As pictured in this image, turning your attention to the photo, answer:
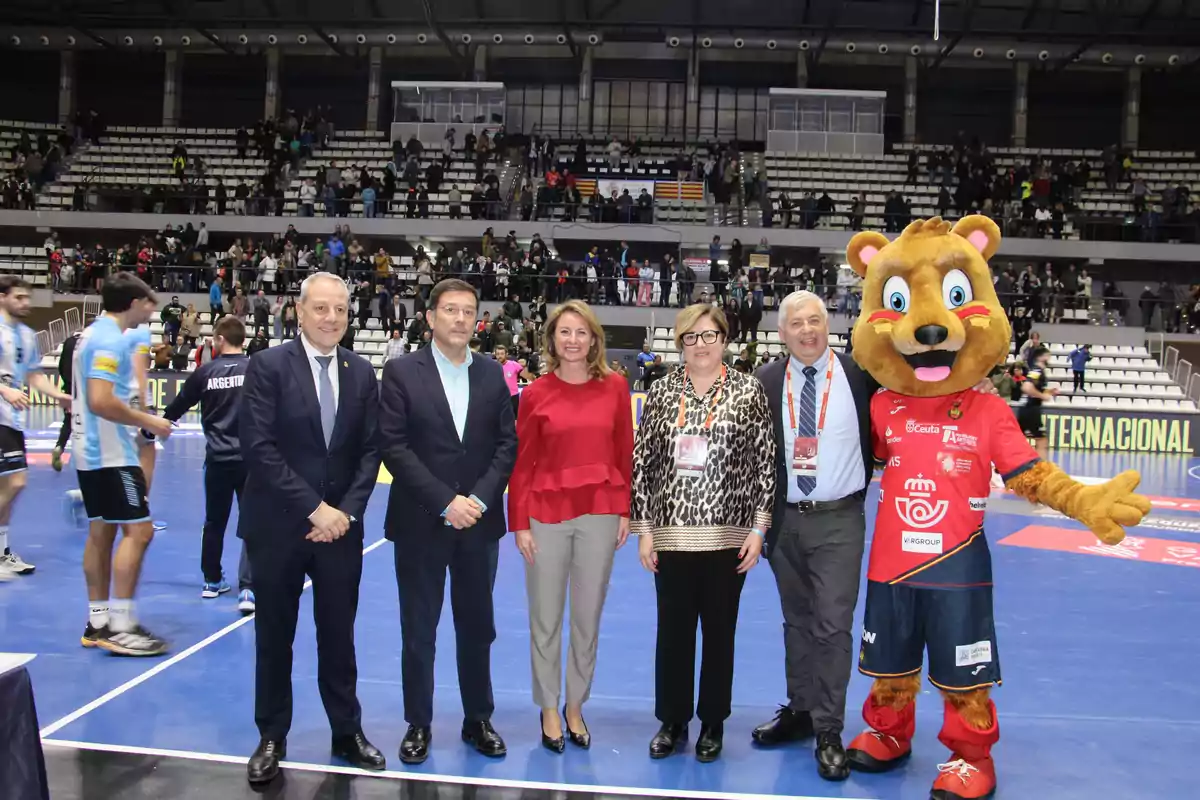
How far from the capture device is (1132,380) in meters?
22.2

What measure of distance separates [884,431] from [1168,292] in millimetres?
25166

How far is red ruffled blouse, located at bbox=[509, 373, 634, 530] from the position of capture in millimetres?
4262

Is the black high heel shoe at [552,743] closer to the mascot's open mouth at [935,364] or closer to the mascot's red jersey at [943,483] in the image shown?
the mascot's red jersey at [943,483]

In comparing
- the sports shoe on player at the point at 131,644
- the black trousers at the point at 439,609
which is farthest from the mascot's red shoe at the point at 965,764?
the sports shoe on player at the point at 131,644

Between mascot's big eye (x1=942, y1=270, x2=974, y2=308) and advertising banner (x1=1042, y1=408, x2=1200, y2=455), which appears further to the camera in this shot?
advertising banner (x1=1042, y1=408, x2=1200, y2=455)

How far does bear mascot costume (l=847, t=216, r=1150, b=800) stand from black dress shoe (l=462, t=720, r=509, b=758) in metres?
1.51

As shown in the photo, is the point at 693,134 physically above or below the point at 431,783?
above

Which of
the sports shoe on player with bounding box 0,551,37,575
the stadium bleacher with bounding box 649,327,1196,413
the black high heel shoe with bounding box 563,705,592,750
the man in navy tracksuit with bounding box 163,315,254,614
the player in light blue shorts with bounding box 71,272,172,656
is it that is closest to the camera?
the black high heel shoe with bounding box 563,705,592,750

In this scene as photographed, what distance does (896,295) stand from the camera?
425 centimetres

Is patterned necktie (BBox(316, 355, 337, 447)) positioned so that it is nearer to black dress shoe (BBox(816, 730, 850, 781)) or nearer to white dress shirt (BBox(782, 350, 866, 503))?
white dress shirt (BBox(782, 350, 866, 503))

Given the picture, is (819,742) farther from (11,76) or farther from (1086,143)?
(11,76)

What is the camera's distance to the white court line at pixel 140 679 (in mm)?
4492

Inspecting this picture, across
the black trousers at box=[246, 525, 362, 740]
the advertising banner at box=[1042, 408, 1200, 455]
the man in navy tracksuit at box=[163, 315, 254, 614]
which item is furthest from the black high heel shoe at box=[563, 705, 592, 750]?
the advertising banner at box=[1042, 408, 1200, 455]

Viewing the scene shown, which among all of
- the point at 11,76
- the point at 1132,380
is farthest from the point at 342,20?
the point at 1132,380
